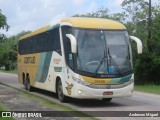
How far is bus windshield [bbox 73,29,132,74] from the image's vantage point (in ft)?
50.8

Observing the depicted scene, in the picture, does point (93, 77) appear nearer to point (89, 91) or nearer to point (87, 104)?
point (89, 91)

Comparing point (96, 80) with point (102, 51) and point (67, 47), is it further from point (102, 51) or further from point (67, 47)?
point (67, 47)

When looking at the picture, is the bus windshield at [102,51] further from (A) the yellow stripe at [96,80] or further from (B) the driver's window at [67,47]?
(B) the driver's window at [67,47]

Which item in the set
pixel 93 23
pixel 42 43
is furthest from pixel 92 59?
pixel 42 43

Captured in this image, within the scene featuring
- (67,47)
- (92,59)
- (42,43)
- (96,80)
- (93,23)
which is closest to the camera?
(96,80)

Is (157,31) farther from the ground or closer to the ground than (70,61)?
farther from the ground

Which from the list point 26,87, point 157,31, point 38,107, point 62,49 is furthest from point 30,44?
point 157,31

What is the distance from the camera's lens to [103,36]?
1599 cm

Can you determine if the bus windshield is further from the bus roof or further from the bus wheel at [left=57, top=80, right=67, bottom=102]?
the bus wheel at [left=57, top=80, right=67, bottom=102]

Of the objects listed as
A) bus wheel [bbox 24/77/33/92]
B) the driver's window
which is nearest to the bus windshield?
the driver's window

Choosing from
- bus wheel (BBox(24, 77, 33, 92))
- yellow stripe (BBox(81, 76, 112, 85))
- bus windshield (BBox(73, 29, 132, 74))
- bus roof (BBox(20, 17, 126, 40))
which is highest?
bus roof (BBox(20, 17, 126, 40))

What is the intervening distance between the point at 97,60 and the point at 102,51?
428 millimetres

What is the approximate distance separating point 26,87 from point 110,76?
414 inches

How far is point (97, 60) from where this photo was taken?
15531 millimetres
